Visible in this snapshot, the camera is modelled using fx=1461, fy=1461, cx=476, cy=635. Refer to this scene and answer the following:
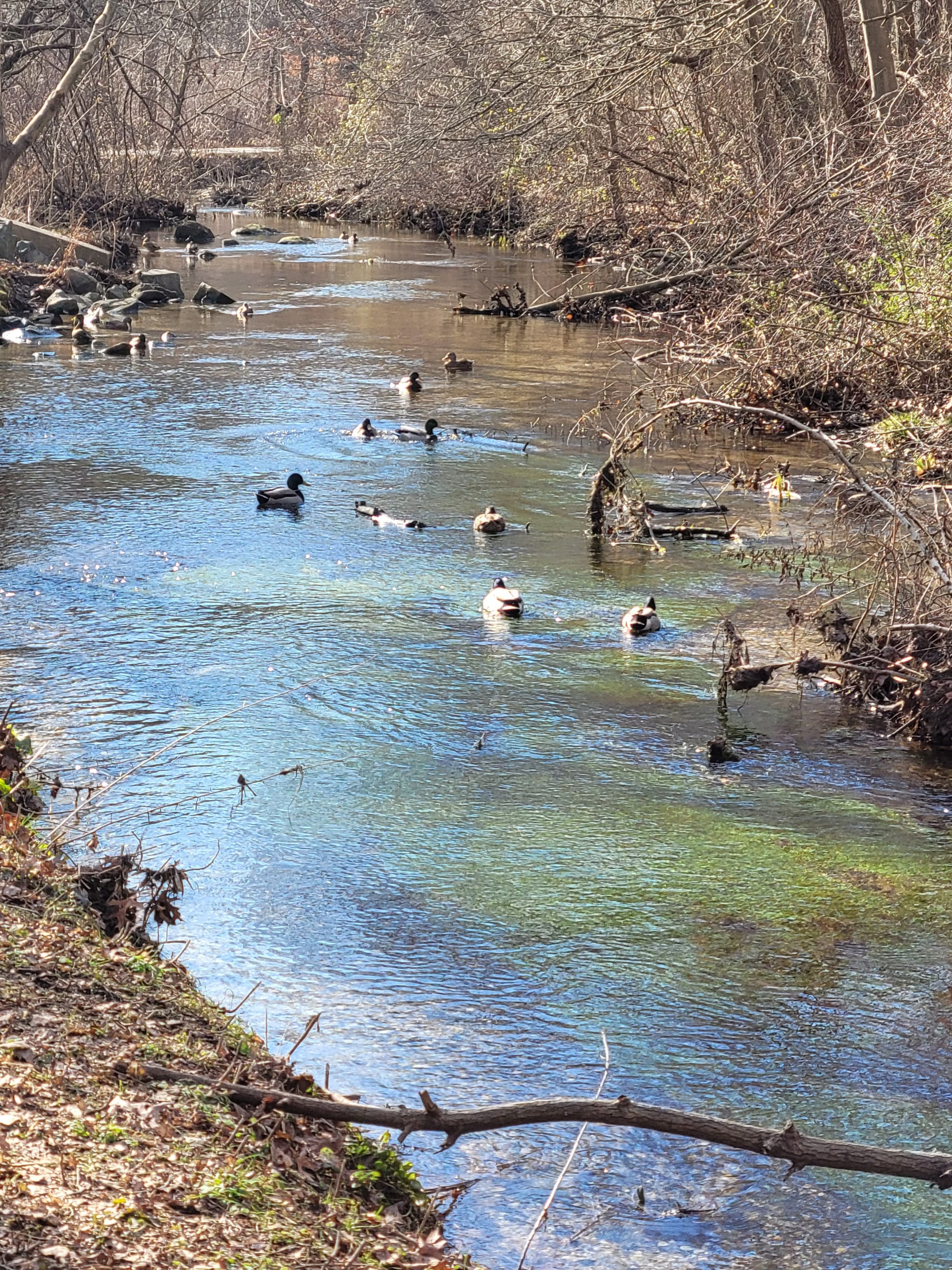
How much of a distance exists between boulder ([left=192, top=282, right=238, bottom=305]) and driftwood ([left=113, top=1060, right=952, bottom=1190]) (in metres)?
24.1

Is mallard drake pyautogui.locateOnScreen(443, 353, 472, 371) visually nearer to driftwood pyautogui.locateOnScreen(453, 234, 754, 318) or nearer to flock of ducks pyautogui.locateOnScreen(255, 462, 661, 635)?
driftwood pyautogui.locateOnScreen(453, 234, 754, 318)

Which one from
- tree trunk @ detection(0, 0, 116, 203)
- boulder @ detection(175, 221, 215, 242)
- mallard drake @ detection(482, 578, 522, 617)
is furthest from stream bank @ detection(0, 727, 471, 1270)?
boulder @ detection(175, 221, 215, 242)

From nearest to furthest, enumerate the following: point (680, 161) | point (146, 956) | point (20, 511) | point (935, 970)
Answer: point (146, 956) → point (935, 970) → point (20, 511) → point (680, 161)

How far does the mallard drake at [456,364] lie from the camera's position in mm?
20547

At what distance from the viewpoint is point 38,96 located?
26.7 metres

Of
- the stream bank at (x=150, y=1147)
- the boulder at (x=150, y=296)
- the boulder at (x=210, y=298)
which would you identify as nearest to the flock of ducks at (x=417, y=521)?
the boulder at (x=210, y=298)

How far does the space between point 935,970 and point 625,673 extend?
3.84 meters

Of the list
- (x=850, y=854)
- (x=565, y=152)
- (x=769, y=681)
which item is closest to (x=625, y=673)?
(x=769, y=681)

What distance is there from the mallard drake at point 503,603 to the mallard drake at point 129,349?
40.0 feet

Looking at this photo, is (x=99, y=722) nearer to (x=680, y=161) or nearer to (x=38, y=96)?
(x=680, y=161)

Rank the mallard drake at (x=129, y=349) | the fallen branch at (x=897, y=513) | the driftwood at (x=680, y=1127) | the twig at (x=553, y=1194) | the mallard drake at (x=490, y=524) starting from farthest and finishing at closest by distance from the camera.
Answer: the mallard drake at (x=129, y=349) → the mallard drake at (x=490, y=524) → the fallen branch at (x=897, y=513) → the twig at (x=553, y=1194) → the driftwood at (x=680, y=1127)

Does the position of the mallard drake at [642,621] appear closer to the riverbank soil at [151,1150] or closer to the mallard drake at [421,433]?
the riverbank soil at [151,1150]

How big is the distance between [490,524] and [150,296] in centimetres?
1561

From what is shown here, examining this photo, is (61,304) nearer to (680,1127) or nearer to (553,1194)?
(553,1194)
